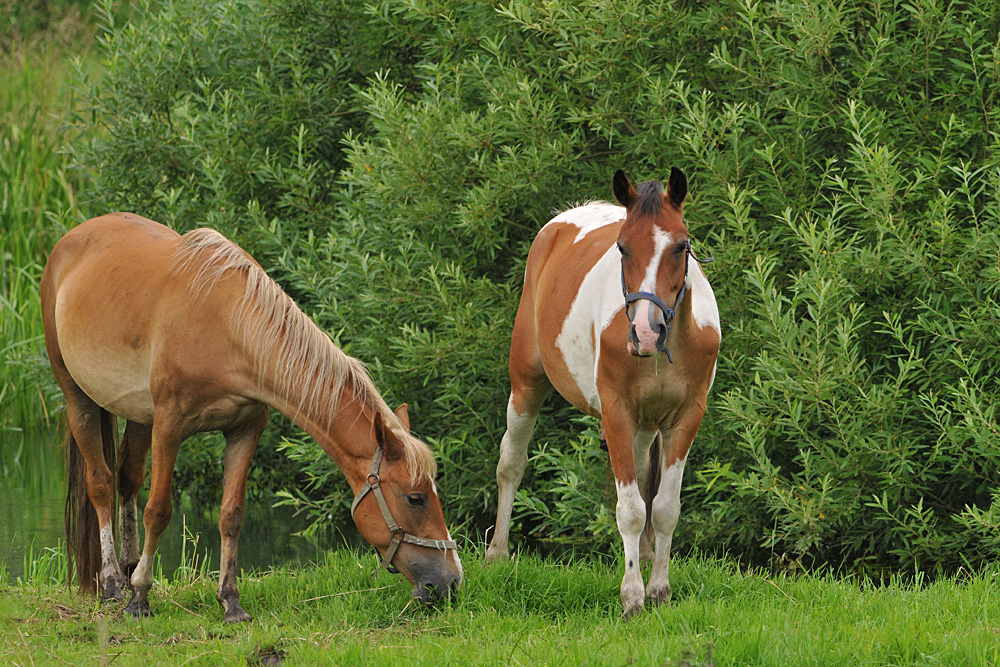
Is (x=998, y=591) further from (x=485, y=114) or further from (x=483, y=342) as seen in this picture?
(x=485, y=114)

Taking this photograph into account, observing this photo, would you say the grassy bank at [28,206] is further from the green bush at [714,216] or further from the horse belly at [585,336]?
the horse belly at [585,336]

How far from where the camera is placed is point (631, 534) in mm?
4594

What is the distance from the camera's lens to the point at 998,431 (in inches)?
230

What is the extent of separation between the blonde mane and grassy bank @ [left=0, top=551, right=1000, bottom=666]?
28.7 inches

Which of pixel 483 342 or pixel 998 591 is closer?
pixel 998 591

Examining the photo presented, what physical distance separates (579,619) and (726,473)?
178cm

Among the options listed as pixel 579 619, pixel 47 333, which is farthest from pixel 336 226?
pixel 579 619

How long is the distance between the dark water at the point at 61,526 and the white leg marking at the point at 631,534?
3.22 meters

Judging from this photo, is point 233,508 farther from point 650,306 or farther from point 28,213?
point 28,213

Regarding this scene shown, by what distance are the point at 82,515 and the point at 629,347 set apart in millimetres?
3349

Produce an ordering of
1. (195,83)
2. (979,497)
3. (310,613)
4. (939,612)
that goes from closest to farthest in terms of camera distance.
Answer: (939,612)
(310,613)
(979,497)
(195,83)

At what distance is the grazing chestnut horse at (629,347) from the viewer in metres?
4.18

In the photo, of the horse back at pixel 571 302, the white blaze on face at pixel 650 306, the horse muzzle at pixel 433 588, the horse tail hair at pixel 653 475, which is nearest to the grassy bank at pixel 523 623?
the horse muzzle at pixel 433 588

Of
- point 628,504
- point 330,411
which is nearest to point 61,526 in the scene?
point 330,411
